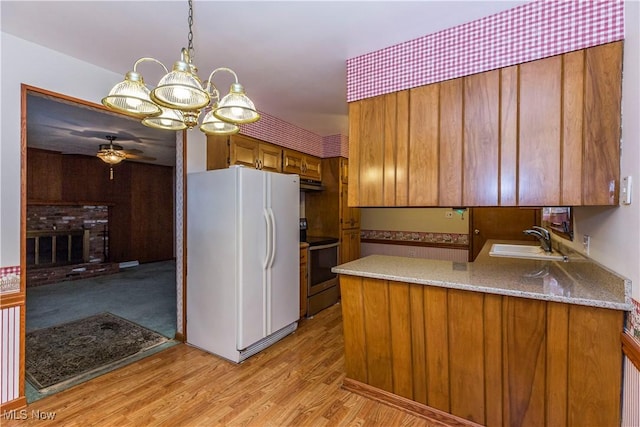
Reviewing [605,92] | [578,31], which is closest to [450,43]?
[578,31]

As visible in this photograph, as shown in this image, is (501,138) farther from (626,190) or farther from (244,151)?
(244,151)

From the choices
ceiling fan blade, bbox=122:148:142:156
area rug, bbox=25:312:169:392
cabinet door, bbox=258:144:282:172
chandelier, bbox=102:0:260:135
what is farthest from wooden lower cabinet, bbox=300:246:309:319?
ceiling fan blade, bbox=122:148:142:156

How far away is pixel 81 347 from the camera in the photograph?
2.79 metres

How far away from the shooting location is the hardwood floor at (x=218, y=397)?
183cm

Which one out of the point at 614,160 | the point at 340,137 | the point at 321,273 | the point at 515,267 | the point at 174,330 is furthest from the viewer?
the point at 340,137

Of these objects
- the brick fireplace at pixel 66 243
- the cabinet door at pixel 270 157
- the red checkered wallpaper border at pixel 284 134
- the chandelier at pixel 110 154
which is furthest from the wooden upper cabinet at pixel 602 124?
the brick fireplace at pixel 66 243

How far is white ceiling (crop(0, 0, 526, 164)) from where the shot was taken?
1.62 meters

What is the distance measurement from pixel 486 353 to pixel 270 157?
2.93 m

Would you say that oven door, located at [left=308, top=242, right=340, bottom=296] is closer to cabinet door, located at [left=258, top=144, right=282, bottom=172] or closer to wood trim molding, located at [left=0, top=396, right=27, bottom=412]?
cabinet door, located at [left=258, top=144, right=282, bottom=172]

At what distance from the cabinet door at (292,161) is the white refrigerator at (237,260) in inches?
33.6

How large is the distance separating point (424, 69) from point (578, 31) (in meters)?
0.78

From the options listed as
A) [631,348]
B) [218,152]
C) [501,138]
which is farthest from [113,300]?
[631,348]

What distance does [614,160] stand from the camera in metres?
1.47

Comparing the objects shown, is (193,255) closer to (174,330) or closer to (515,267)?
(174,330)
